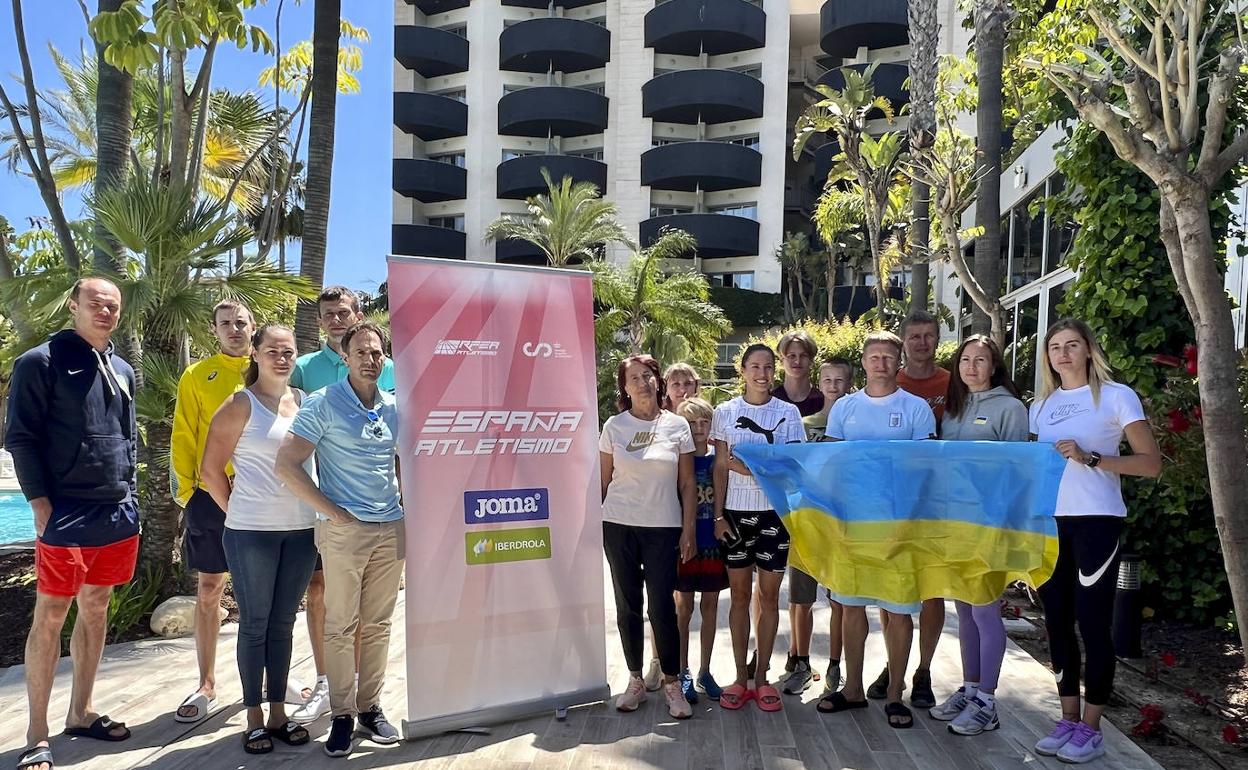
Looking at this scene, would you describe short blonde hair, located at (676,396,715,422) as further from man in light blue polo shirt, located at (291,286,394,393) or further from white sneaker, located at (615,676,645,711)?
man in light blue polo shirt, located at (291,286,394,393)

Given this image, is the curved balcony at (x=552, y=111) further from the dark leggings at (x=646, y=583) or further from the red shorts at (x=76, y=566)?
the red shorts at (x=76, y=566)

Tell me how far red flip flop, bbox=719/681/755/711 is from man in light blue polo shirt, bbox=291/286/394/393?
227cm

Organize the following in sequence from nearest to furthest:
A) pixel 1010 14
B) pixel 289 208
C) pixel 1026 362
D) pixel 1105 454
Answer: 1. pixel 1105 454
2. pixel 1010 14
3. pixel 1026 362
4. pixel 289 208

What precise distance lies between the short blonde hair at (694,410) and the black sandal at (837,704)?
1.55 metres

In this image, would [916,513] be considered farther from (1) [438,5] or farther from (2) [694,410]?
(1) [438,5]

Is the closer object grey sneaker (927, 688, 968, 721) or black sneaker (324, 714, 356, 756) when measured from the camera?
black sneaker (324, 714, 356, 756)

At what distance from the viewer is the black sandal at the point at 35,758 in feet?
11.0

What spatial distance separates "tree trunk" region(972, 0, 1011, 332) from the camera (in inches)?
352

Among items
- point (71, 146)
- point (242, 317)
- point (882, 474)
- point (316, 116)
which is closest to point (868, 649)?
point (882, 474)

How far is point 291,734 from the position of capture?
12.3ft

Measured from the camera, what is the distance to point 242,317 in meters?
4.23

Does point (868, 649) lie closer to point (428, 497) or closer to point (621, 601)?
point (621, 601)

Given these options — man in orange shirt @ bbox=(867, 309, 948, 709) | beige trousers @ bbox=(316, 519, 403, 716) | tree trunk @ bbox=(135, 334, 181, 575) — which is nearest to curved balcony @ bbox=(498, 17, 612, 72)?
tree trunk @ bbox=(135, 334, 181, 575)

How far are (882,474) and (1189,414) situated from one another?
282 cm
